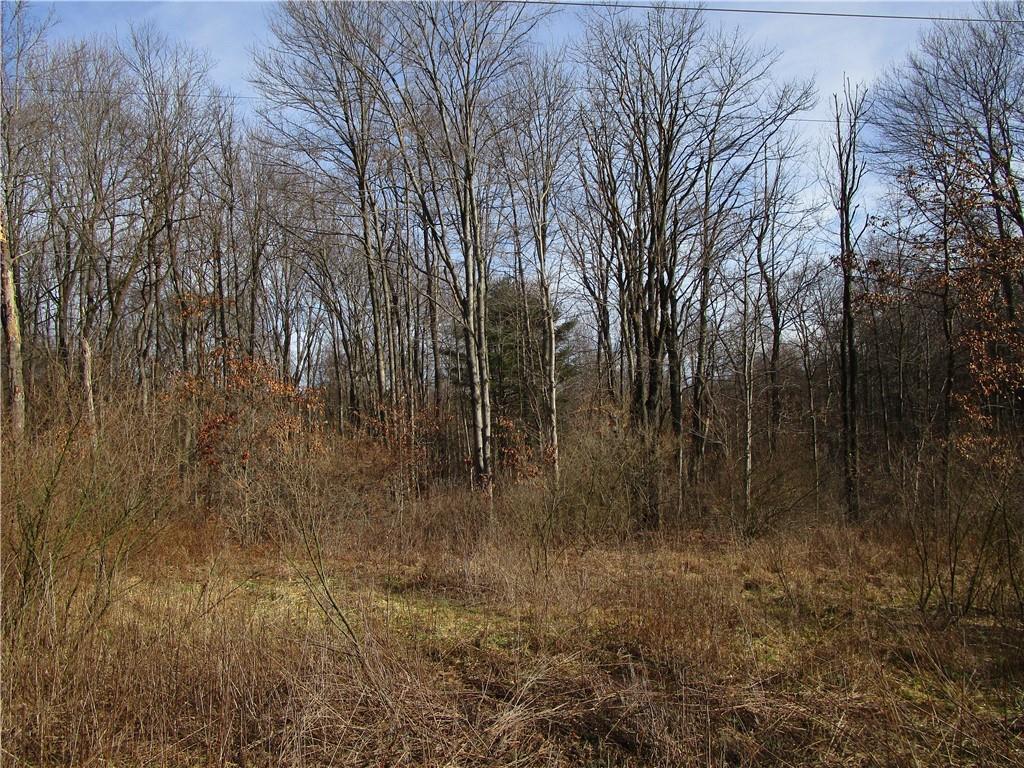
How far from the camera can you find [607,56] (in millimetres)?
14430

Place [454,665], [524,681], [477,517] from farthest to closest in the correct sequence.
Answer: [477,517] < [454,665] < [524,681]

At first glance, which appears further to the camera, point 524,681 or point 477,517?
point 477,517

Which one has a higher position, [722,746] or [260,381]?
[260,381]

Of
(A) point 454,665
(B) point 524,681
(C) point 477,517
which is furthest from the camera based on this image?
(C) point 477,517

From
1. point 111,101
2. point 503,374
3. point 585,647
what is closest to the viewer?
point 585,647

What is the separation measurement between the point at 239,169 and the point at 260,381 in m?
12.7

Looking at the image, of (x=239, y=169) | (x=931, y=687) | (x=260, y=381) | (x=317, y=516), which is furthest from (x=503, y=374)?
(x=931, y=687)

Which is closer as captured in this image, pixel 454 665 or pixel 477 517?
pixel 454 665

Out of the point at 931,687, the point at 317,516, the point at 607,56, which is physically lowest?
the point at 931,687

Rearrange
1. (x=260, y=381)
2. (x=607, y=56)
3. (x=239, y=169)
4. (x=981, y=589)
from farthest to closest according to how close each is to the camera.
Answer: (x=239, y=169), (x=607, y=56), (x=260, y=381), (x=981, y=589)

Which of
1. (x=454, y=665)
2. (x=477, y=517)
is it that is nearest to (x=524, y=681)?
(x=454, y=665)

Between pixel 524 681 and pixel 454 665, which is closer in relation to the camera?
pixel 524 681

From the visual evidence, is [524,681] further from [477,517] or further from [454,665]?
[477,517]

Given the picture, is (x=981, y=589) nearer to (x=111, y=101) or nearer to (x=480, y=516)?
(x=480, y=516)
